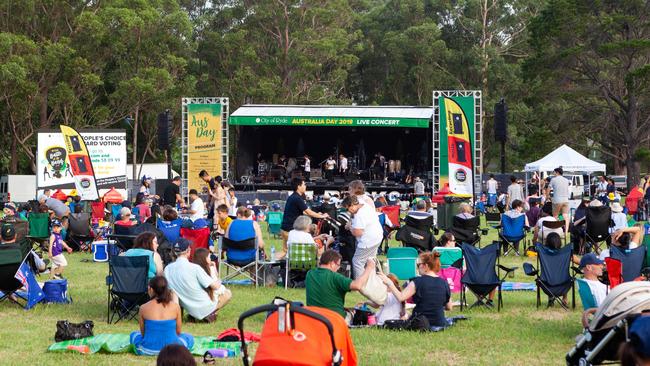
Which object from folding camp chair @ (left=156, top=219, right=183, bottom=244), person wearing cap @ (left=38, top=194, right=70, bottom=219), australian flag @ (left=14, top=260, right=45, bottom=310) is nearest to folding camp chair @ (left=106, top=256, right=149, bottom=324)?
australian flag @ (left=14, top=260, right=45, bottom=310)

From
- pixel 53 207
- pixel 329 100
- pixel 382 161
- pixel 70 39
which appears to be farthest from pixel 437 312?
pixel 329 100

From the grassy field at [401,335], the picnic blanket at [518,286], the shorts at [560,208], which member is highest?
the shorts at [560,208]

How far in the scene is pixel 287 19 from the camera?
4953 centimetres

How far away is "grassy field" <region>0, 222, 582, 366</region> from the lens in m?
8.02

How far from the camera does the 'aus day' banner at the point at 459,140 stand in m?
24.7

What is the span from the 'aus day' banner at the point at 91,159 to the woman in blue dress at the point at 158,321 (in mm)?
21336

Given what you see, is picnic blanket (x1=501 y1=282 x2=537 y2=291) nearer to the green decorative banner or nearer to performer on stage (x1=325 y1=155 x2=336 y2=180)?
the green decorative banner

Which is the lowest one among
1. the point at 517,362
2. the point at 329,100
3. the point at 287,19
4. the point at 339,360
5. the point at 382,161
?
the point at 517,362

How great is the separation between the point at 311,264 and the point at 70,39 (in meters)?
31.3

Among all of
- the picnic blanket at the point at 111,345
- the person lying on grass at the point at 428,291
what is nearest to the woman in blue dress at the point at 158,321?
the picnic blanket at the point at 111,345

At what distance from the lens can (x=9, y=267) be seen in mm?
10312

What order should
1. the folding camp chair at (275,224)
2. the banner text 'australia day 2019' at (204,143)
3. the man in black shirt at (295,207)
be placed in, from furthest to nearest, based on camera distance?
1. the banner text 'australia day 2019' at (204,143)
2. the folding camp chair at (275,224)
3. the man in black shirt at (295,207)

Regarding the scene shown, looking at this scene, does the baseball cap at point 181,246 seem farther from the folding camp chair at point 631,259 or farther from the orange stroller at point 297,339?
the orange stroller at point 297,339

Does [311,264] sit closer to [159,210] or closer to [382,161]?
[159,210]
